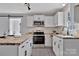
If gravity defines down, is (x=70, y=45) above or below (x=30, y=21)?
below

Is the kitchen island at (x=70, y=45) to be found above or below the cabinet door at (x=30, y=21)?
below

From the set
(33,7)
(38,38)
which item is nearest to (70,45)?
(33,7)

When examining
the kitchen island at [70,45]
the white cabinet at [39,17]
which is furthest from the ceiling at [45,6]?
the kitchen island at [70,45]

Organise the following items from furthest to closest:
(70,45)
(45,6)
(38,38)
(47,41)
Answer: (47,41)
(38,38)
(45,6)
(70,45)

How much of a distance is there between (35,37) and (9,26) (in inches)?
74.0

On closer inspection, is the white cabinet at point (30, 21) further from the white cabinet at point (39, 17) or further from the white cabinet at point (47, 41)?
the white cabinet at point (47, 41)

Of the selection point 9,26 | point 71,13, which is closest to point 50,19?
point 9,26

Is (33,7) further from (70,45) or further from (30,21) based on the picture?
(70,45)

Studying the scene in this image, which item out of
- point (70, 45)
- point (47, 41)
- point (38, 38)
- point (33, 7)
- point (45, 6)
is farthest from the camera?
point (47, 41)

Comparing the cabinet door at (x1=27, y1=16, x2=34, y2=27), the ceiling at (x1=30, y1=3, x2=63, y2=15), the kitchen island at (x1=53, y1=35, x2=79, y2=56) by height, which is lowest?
the kitchen island at (x1=53, y1=35, x2=79, y2=56)

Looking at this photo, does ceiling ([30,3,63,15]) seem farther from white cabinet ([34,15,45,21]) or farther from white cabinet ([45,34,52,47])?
white cabinet ([45,34,52,47])

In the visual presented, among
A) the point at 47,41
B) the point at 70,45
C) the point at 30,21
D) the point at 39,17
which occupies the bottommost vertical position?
the point at 47,41

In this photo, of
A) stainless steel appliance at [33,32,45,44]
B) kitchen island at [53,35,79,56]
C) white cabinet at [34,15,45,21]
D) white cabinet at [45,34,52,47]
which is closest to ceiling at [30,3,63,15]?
white cabinet at [34,15,45,21]

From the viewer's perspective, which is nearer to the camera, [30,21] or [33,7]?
[33,7]
